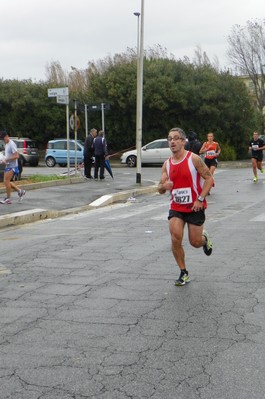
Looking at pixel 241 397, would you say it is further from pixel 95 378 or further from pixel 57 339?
pixel 57 339

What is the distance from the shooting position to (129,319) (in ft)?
18.1

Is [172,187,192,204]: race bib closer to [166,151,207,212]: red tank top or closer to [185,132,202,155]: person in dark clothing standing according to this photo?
[166,151,207,212]: red tank top

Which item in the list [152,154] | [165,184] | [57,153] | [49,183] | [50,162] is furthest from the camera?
[50,162]

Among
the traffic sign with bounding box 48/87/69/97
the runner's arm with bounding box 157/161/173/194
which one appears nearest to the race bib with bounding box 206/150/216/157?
the traffic sign with bounding box 48/87/69/97

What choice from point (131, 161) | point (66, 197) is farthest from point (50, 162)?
point (66, 197)

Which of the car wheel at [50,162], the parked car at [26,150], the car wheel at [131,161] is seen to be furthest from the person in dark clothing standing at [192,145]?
the parked car at [26,150]

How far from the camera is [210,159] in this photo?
61.1 feet

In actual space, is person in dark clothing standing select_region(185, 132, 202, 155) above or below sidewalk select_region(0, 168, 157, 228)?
above

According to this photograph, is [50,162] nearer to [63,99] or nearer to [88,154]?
[88,154]

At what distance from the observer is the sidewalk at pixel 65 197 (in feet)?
43.8

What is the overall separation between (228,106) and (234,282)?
33.3m

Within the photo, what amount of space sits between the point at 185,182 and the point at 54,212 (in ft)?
25.5

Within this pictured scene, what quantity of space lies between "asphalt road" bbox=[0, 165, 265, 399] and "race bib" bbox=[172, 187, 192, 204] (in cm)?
95

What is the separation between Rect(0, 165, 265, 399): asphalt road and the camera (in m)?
4.12
